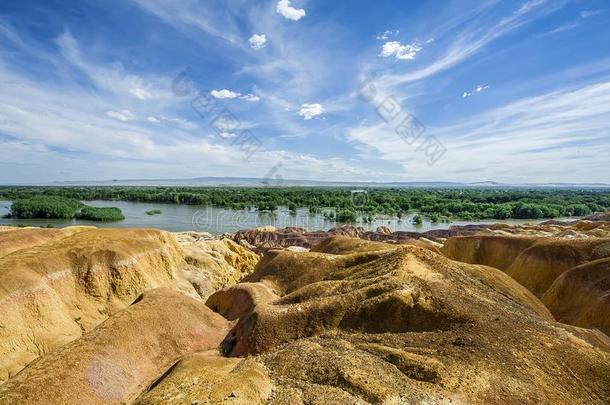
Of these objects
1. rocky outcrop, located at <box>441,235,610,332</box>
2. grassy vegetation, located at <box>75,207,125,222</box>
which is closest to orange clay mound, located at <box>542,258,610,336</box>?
rocky outcrop, located at <box>441,235,610,332</box>

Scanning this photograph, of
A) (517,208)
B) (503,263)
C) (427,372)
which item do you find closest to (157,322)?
(427,372)

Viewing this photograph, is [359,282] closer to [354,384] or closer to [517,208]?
[354,384]

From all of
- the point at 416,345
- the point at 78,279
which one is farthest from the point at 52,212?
the point at 416,345

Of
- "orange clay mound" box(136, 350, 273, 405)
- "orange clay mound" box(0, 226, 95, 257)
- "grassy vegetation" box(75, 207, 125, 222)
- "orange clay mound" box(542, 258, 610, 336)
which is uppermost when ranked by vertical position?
"orange clay mound" box(0, 226, 95, 257)

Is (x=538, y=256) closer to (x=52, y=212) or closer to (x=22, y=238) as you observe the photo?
(x=22, y=238)

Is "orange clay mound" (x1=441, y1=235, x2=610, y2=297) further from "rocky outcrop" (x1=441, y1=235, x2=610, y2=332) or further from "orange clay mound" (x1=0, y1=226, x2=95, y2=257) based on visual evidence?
"orange clay mound" (x1=0, y1=226, x2=95, y2=257)

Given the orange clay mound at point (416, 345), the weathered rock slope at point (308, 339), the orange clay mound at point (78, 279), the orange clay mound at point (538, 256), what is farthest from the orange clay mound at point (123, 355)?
the orange clay mound at point (538, 256)

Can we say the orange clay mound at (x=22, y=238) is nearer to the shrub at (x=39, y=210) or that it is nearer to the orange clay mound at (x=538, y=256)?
the orange clay mound at (x=538, y=256)
